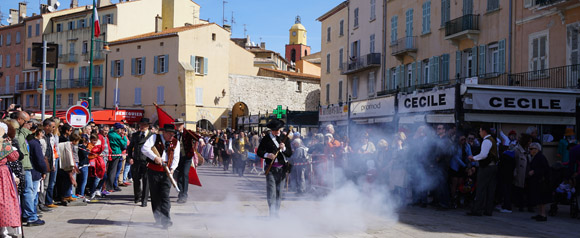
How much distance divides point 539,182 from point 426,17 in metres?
20.1

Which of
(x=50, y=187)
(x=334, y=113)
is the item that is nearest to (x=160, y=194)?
(x=50, y=187)

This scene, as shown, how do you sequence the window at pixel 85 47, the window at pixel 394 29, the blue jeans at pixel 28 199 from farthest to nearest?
the window at pixel 85 47, the window at pixel 394 29, the blue jeans at pixel 28 199

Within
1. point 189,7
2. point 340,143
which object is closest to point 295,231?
point 340,143

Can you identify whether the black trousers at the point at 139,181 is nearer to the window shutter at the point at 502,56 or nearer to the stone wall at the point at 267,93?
the window shutter at the point at 502,56

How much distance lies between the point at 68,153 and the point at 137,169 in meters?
1.83

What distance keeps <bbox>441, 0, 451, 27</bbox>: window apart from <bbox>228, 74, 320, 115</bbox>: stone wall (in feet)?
91.1

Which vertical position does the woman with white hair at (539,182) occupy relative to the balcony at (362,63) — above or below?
below

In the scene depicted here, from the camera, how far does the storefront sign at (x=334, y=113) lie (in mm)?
24172

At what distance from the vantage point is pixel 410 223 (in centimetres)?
1016

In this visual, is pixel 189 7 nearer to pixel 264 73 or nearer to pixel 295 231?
pixel 264 73

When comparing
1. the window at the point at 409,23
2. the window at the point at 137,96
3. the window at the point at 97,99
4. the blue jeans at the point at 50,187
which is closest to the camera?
the blue jeans at the point at 50,187

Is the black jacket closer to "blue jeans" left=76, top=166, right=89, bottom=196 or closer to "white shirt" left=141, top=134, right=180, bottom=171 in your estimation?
"white shirt" left=141, top=134, right=180, bottom=171

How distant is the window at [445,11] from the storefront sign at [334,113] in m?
7.70

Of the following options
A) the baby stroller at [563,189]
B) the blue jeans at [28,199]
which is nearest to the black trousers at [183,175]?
the blue jeans at [28,199]
